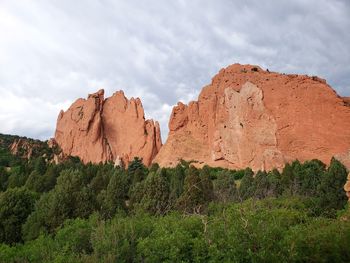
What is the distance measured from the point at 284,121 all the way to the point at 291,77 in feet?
31.1

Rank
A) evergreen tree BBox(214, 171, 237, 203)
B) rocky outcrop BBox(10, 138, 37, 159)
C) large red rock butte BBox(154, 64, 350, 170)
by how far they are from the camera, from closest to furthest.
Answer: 1. evergreen tree BBox(214, 171, 237, 203)
2. large red rock butte BBox(154, 64, 350, 170)
3. rocky outcrop BBox(10, 138, 37, 159)

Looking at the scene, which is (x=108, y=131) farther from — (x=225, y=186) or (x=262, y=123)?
(x=225, y=186)

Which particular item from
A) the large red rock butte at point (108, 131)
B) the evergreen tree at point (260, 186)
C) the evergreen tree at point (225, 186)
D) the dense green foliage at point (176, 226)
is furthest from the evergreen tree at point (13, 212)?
the large red rock butte at point (108, 131)

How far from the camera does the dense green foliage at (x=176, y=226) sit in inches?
448

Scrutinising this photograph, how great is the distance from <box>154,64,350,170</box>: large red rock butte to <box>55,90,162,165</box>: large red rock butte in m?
10.4

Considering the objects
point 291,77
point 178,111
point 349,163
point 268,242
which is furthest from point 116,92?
point 268,242

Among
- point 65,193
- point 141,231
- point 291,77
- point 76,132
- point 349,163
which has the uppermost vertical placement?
point 291,77

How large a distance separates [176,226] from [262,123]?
55662mm

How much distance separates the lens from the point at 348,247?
1030 centimetres

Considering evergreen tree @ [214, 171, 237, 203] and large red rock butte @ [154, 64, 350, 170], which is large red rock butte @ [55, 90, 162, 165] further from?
evergreen tree @ [214, 171, 237, 203]

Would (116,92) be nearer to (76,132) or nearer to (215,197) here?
(76,132)

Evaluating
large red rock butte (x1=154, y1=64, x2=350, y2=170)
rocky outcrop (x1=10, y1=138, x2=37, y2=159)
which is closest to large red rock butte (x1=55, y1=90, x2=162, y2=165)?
rocky outcrop (x1=10, y1=138, x2=37, y2=159)

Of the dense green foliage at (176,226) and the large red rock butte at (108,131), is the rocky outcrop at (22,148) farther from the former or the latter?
the dense green foliage at (176,226)

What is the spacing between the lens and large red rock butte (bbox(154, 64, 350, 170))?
66.0m
